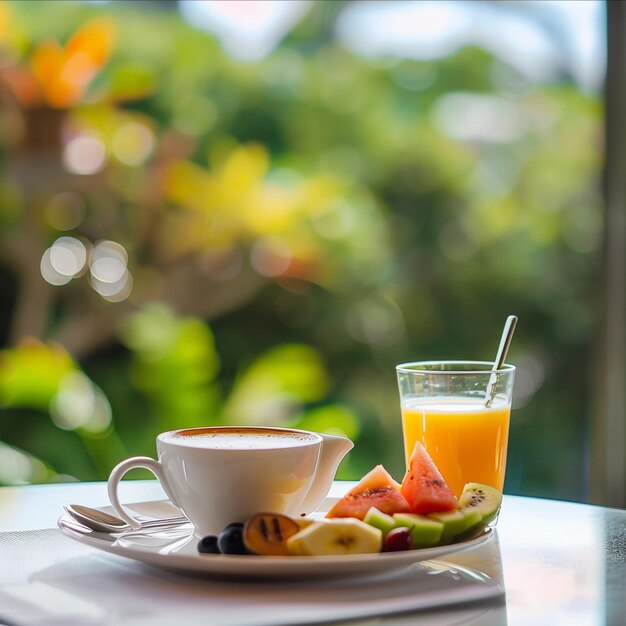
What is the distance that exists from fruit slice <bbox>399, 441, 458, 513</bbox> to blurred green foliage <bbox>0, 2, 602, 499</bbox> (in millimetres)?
2418

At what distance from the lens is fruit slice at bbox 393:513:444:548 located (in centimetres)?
67

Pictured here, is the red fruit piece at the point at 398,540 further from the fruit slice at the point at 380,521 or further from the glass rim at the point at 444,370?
the glass rim at the point at 444,370

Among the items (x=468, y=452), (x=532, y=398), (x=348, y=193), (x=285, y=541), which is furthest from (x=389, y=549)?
(x=348, y=193)

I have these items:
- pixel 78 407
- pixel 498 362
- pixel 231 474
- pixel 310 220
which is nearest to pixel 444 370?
pixel 498 362

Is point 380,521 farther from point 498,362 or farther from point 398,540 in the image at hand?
point 498,362

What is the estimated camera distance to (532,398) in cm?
327

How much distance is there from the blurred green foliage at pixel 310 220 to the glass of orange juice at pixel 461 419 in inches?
88.8

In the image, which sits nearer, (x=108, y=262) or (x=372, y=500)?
(x=372, y=500)

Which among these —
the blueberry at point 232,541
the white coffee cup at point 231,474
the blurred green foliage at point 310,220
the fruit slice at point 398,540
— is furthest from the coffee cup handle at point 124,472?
the blurred green foliage at point 310,220

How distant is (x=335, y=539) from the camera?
65 centimetres

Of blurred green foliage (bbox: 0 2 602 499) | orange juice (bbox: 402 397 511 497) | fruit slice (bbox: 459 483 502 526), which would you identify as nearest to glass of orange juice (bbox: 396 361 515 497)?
orange juice (bbox: 402 397 511 497)

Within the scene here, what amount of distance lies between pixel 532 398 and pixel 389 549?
2716 millimetres

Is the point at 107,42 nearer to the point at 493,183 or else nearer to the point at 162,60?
the point at 162,60

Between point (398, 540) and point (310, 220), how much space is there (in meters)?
2.92
